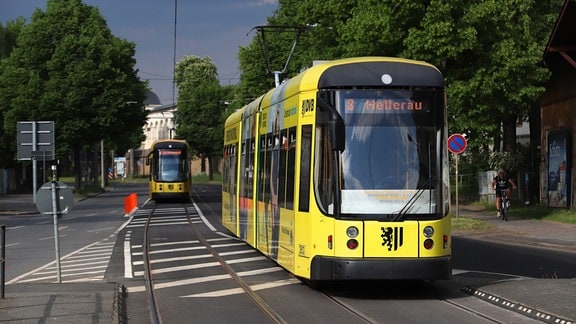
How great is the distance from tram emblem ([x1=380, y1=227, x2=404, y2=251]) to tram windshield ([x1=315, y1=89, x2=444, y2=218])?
0.21 meters

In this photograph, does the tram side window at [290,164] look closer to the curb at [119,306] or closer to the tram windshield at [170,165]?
the curb at [119,306]

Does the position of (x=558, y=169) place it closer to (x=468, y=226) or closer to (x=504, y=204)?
(x=504, y=204)

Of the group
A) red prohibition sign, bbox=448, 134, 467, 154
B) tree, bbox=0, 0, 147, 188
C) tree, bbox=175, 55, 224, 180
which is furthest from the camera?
tree, bbox=175, 55, 224, 180

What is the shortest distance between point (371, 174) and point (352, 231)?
0.81m

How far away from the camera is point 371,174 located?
1212 cm

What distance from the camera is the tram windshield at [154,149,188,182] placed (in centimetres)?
4736

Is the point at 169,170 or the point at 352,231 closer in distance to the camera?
the point at 352,231

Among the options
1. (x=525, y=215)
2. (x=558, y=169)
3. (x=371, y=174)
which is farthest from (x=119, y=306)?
(x=558, y=169)

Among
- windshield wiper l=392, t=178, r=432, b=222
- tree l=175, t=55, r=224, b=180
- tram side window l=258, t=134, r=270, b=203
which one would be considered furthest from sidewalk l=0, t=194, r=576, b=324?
tree l=175, t=55, r=224, b=180

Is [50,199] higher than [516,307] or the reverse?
higher

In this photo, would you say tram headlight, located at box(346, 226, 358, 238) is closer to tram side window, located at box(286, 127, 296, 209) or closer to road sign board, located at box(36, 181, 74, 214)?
tram side window, located at box(286, 127, 296, 209)

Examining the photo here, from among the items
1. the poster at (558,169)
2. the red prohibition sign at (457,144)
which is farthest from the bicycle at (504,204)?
the red prohibition sign at (457,144)

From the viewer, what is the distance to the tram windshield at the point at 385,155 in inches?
475

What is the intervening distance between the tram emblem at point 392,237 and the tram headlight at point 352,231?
0.33 m
